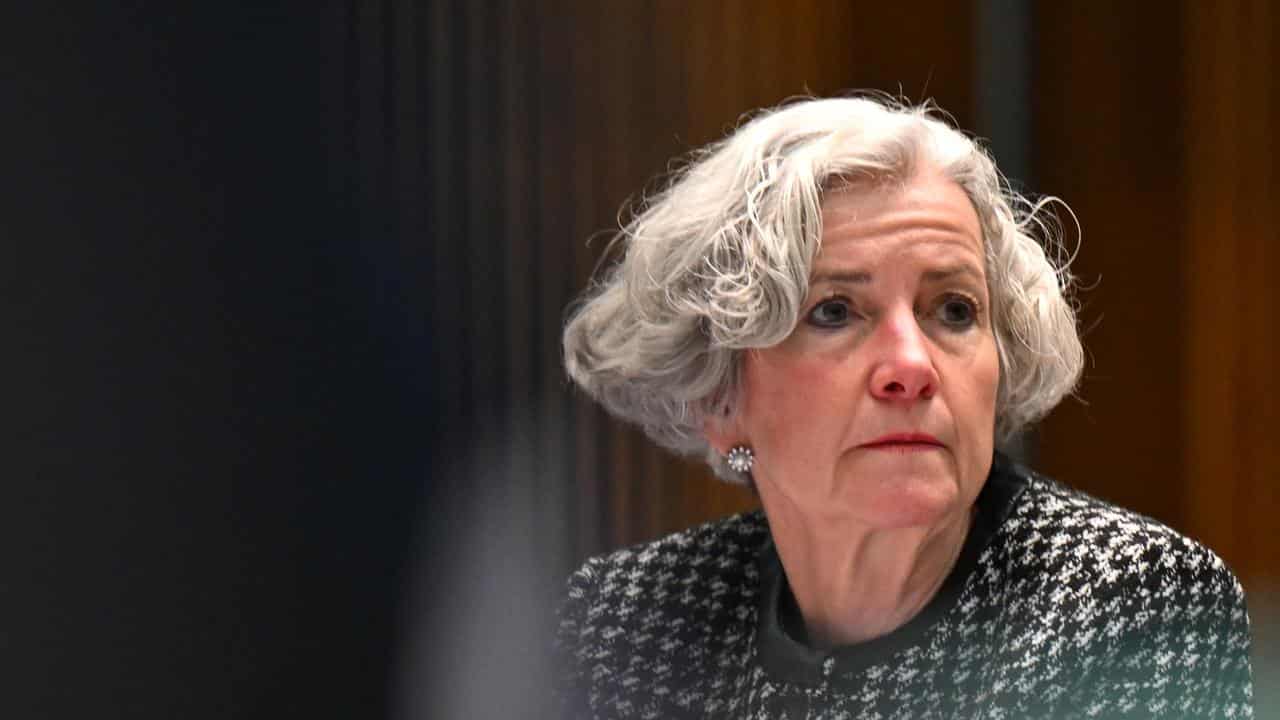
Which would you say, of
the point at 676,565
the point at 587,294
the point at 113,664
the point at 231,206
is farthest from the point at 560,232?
the point at 676,565

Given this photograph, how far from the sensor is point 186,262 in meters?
0.71

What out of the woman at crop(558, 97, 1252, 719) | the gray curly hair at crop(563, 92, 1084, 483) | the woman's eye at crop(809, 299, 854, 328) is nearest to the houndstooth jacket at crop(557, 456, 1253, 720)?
the woman at crop(558, 97, 1252, 719)

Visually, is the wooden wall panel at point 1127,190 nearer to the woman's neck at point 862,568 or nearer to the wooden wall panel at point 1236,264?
the wooden wall panel at point 1236,264

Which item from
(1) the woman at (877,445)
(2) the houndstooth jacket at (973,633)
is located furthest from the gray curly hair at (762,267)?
(2) the houndstooth jacket at (973,633)

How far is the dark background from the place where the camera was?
0.68 m

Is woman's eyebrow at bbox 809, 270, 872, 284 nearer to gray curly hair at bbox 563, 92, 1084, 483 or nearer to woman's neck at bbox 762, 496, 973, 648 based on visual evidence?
gray curly hair at bbox 563, 92, 1084, 483

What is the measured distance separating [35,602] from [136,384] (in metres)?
0.11

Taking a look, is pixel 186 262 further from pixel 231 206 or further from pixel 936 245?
pixel 936 245

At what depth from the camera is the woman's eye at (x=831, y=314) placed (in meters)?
1.25

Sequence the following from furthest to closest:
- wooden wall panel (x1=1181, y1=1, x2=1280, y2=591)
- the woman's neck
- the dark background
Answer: the woman's neck < wooden wall panel (x1=1181, y1=1, x2=1280, y2=591) < the dark background

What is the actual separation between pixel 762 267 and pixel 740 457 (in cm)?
20

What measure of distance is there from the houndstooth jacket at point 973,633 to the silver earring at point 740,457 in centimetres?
8

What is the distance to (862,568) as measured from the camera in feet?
4.36

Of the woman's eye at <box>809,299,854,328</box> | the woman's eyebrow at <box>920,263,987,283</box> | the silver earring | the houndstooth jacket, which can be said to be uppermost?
the woman's eyebrow at <box>920,263,987,283</box>
